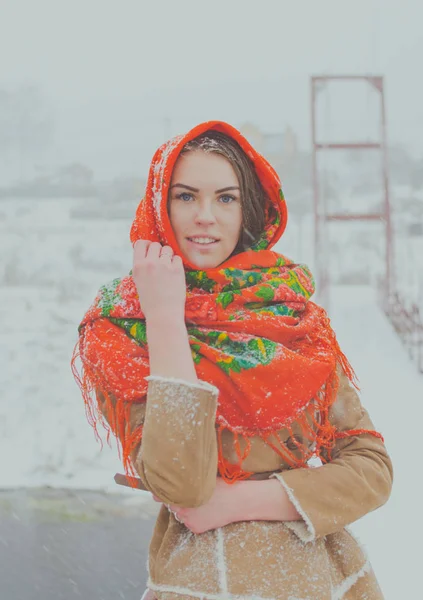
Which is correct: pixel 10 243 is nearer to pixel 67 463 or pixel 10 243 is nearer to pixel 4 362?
pixel 4 362

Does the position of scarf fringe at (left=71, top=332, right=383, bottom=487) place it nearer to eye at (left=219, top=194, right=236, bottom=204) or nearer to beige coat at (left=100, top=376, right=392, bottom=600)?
beige coat at (left=100, top=376, right=392, bottom=600)

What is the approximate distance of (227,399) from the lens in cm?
76

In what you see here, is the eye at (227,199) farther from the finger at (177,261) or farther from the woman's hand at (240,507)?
the woman's hand at (240,507)

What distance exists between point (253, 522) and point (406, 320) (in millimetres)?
6068

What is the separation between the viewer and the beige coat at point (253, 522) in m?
0.66

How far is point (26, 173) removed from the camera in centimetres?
653

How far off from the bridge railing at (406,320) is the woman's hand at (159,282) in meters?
4.60

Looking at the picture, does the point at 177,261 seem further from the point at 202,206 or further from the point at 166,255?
the point at 202,206

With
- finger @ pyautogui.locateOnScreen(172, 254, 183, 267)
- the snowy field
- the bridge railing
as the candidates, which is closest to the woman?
finger @ pyautogui.locateOnScreen(172, 254, 183, 267)

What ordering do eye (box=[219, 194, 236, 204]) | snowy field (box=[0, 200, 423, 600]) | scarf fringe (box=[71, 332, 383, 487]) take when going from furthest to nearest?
snowy field (box=[0, 200, 423, 600])
eye (box=[219, 194, 236, 204])
scarf fringe (box=[71, 332, 383, 487])

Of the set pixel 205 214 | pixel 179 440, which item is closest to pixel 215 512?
pixel 179 440

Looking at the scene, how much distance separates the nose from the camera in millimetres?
823

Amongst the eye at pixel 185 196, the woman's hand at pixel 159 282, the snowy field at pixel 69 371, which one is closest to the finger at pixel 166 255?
the woman's hand at pixel 159 282

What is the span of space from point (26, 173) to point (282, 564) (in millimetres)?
6535
